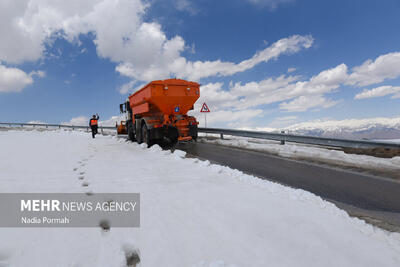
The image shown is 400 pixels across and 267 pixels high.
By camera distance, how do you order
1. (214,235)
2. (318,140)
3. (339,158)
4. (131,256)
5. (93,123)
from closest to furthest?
(131,256) < (214,235) < (339,158) < (318,140) < (93,123)

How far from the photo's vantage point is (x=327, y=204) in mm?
3244

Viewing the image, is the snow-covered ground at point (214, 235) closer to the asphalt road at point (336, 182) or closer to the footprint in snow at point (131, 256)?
the footprint in snow at point (131, 256)

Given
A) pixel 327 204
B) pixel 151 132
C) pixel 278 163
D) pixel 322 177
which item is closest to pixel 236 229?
pixel 327 204

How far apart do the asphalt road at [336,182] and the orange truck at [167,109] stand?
3994mm

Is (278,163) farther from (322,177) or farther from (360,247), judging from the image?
(360,247)

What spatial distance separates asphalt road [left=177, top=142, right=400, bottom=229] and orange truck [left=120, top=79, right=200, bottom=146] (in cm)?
399

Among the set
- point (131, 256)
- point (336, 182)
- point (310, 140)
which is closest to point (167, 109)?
point (310, 140)

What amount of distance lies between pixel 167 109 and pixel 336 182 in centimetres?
746

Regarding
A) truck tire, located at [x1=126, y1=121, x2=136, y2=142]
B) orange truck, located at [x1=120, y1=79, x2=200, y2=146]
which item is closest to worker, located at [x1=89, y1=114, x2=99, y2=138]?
truck tire, located at [x1=126, y1=121, x2=136, y2=142]

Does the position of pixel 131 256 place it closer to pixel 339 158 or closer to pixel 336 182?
pixel 336 182

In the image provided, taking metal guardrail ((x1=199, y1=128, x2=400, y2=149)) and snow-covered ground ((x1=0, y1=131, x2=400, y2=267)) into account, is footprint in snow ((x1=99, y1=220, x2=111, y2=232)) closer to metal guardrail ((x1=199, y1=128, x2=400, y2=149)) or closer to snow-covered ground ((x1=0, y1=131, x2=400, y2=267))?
snow-covered ground ((x1=0, y1=131, x2=400, y2=267))

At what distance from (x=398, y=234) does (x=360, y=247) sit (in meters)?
0.76

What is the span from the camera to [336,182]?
15.8ft

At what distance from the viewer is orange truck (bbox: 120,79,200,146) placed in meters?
9.74
